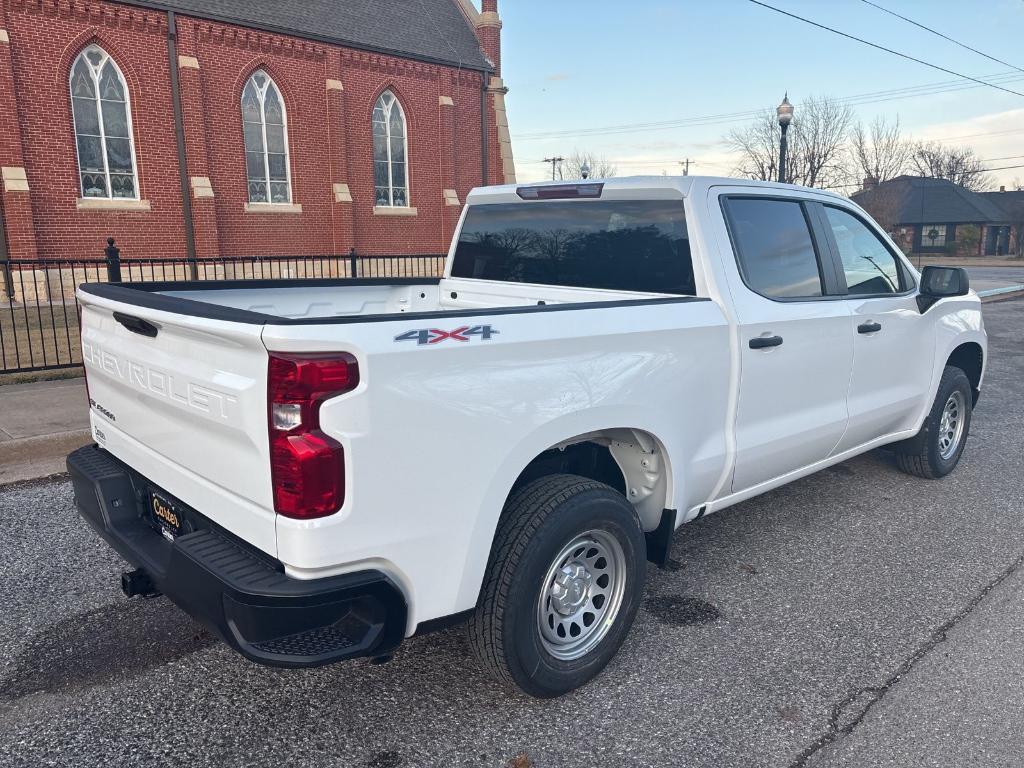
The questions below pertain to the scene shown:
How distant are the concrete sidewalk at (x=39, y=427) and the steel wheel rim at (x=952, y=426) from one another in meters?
6.42

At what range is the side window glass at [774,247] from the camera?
373cm

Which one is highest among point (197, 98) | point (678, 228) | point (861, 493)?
point (197, 98)

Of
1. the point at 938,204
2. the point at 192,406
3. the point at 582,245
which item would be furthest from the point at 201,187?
the point at 938,204

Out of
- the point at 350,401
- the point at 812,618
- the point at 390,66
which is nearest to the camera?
the point at 350,401

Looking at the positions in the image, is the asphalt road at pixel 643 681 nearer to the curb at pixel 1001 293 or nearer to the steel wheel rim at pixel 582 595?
the steel wheel rim at pixel 582 595

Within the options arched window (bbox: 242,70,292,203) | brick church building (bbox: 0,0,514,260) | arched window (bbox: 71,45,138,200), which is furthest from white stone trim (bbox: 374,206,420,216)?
arched window (bbox: 71,45,138,200)

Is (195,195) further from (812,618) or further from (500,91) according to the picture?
(812,618)

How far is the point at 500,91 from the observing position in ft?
83.9

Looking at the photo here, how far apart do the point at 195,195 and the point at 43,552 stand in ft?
56.1

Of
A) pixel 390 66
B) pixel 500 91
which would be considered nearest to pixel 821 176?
pixel 500 91

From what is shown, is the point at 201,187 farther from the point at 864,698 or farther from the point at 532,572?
the point at 864,698

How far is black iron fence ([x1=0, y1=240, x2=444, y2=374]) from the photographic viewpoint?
9.49 metres

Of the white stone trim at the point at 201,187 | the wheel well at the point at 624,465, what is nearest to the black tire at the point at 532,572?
the wheel well at the point at 624,465

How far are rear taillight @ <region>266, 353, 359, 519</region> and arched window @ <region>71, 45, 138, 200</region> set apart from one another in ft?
62.9
